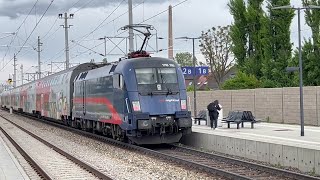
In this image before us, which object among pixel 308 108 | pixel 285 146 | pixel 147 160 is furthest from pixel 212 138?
pixel 308 108

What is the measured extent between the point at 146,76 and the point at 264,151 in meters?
5.77

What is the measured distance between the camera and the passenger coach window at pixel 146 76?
1959 cm

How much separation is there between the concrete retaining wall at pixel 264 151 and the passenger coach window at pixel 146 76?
2820mm

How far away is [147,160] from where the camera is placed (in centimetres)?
1669

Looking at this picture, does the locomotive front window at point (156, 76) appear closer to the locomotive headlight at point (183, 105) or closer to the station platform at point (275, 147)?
the locomotive headlight at point (183, 105)

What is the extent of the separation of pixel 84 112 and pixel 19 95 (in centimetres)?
3930

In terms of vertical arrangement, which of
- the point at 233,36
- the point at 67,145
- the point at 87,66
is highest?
the point at 233,36

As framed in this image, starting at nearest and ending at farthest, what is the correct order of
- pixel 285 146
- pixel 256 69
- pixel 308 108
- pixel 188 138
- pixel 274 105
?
pixel 285 146
pixel 188 138
pixel 308 108
pixel 274 105
pixel 256 69

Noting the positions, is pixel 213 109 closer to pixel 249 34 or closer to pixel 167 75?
pixel 167 75

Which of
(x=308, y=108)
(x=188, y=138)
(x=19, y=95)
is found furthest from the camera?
(x=19, y=95)

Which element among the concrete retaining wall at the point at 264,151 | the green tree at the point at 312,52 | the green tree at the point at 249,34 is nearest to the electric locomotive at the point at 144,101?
the concrete retaining wall at the point at 264,151

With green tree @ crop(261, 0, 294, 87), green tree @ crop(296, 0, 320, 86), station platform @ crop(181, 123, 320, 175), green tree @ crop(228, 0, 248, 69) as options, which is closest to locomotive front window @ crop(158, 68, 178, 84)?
station platform @ crop(181, 123, 320, 175)

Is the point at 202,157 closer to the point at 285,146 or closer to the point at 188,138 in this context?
the point at 285,146

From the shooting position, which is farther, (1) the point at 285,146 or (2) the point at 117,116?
(2) the point at 117,116
